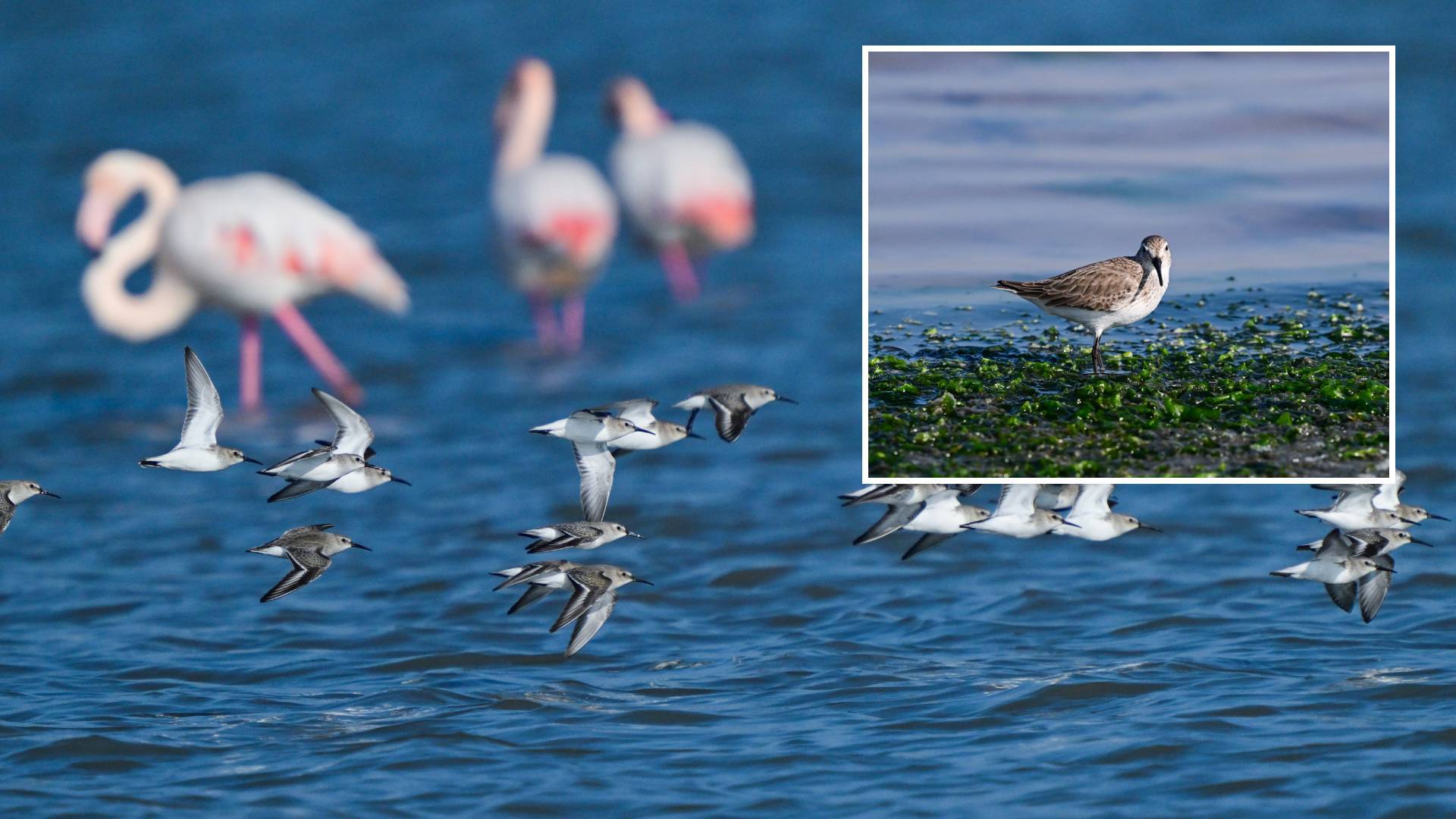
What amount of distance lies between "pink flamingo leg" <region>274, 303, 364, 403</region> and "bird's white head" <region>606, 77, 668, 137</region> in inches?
184

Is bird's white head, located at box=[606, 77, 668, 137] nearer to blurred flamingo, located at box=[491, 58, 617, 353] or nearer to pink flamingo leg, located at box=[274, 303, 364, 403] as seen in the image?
blurred flamingo, located at box=[491, 58, 617, 353]

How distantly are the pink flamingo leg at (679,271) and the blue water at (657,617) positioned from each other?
345mm

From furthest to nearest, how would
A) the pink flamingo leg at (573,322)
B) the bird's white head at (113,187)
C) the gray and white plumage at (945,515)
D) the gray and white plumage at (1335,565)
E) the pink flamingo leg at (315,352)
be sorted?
1. the bird's white head at (113,187)
2. the pink flamingo leg at (573,322)
3. the pink flamingo leg at (315,352)
4. the gray and white plumage at (1335,565)
5. the gray and white plumage at (945,515)

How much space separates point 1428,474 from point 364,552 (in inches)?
256

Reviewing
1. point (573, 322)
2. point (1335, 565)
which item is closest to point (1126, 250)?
point (1335, 565)

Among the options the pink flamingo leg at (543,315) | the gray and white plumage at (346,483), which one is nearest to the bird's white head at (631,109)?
the pink flamingo leg at (543,315)

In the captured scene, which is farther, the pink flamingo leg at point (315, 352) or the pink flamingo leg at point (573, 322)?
the pink flamingo leg at point (573, 322)

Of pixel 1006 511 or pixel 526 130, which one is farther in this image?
pixel 526 130

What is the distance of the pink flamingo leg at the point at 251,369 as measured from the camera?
1580 cm

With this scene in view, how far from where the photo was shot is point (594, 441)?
424 cm

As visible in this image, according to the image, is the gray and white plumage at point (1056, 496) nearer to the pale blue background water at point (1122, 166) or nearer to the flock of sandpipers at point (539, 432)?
the pale blue background water at point (1122, 166)

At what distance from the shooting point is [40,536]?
11.7 m

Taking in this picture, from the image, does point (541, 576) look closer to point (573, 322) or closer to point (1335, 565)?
point (1335, 565)

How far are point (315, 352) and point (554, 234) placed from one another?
8.06 feet
